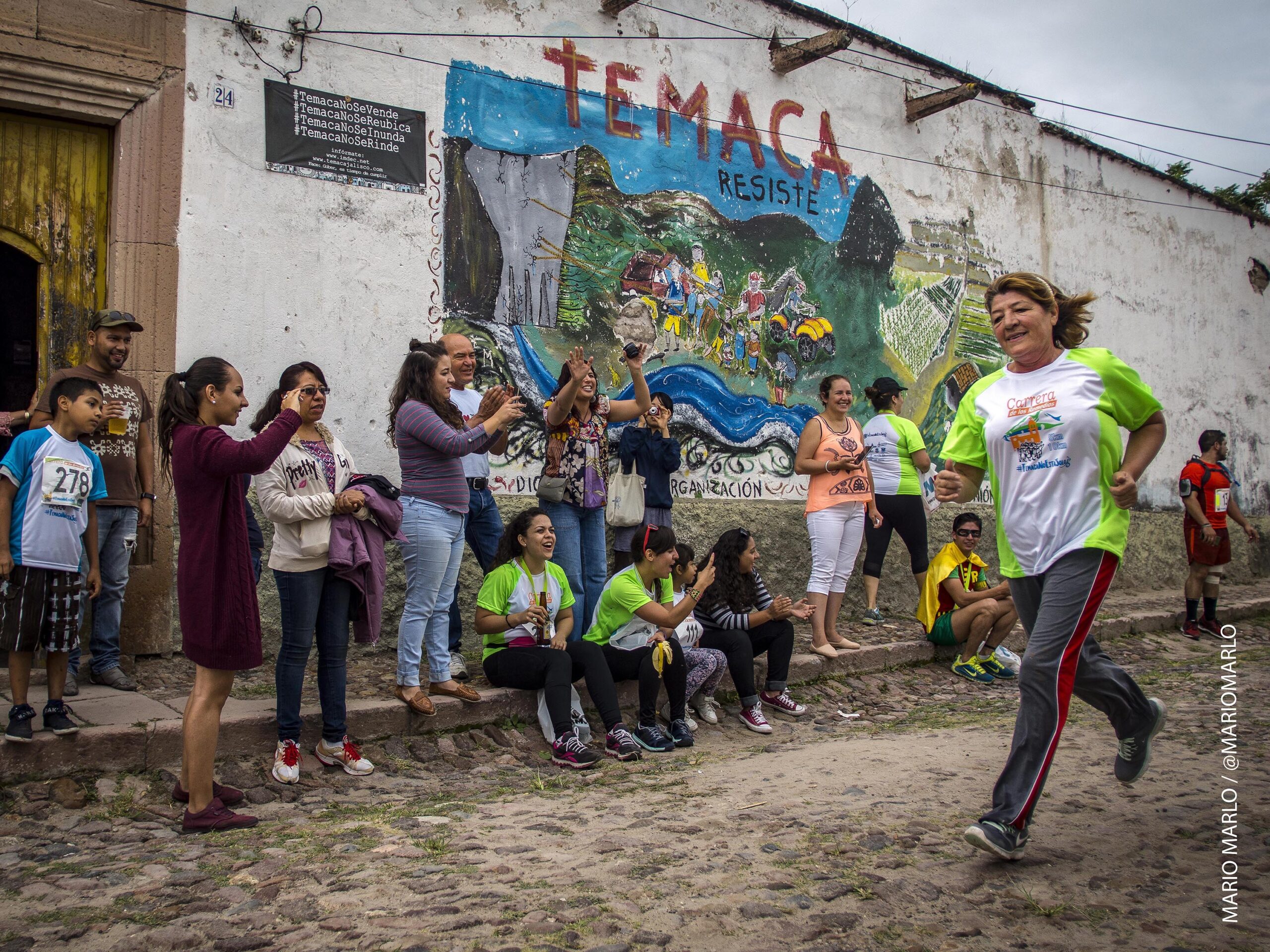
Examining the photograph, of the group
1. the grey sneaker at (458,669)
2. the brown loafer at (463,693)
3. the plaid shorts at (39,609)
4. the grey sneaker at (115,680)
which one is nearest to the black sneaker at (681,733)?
the brown loafer at (463,693)

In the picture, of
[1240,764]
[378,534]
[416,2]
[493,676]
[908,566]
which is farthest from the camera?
[908,566]

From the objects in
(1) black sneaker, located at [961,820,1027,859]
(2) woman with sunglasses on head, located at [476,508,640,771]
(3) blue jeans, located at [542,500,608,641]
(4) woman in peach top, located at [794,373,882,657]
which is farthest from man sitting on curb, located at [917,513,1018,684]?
(1) black sneaker, located at [961,820,1027,859]

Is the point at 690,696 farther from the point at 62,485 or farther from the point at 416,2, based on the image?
the point at 416,2

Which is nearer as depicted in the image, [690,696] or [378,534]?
[378,534]

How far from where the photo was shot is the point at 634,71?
8188mm

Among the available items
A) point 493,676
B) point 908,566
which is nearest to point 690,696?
point 493,676

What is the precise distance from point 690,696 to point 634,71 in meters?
5.00

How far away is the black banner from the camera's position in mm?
6406

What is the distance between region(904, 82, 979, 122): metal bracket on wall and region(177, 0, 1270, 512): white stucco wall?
0.37 feet

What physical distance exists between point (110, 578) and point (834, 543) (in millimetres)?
4449

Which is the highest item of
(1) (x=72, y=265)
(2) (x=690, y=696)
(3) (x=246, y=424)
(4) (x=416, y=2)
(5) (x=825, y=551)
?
(4) (x=416, y=2)

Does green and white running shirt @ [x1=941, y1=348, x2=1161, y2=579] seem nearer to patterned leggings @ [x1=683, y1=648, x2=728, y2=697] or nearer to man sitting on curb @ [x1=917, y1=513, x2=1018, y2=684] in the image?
patterned leggings @ [x1=683, y1=648, x2=728, y2=697]

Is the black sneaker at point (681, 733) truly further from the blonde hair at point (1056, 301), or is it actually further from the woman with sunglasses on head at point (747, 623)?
the blonde hair at point (1056, 301)

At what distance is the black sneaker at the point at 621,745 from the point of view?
5121 mm
